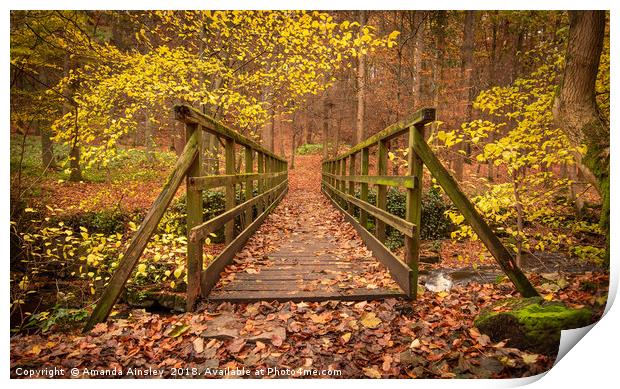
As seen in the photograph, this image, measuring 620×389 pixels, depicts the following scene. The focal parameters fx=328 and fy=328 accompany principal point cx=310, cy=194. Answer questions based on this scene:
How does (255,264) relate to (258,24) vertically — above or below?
below

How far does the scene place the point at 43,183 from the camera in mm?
4320

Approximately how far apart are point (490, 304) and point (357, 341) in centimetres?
120

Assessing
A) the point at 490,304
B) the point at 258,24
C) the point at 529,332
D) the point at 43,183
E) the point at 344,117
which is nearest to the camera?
the point at 529,332

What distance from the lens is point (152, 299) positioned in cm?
473

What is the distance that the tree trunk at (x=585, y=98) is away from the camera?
3.31 meters

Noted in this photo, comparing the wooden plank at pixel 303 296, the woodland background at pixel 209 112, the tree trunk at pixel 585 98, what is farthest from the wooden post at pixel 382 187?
the tree trunk at pixel 585 98

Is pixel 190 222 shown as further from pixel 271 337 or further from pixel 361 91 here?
pixel 361 91

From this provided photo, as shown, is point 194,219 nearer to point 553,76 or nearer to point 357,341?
point 357,341

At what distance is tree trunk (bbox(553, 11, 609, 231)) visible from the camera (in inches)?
130

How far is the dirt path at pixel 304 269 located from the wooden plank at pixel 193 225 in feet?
0.74

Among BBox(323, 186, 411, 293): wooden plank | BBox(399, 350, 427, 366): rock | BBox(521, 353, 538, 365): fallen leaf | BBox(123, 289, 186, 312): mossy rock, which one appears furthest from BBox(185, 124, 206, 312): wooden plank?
BBox(521, 353, 538, 365): fallen leaf

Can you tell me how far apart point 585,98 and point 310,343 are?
3759 mm

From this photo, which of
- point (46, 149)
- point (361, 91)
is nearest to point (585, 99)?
point (46, 149)
